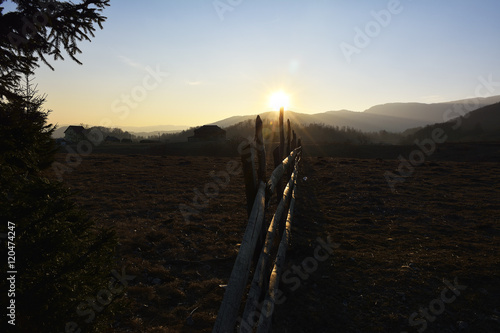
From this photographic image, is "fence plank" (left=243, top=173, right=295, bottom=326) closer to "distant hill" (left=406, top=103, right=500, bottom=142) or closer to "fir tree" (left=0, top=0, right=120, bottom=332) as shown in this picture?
"fir tree" (left=0, top=0, right=120, bottom=332)

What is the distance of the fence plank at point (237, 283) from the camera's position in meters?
1.90

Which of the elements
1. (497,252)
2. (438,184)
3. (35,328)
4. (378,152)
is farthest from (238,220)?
(378,152)

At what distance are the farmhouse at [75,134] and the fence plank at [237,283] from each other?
2982 inches

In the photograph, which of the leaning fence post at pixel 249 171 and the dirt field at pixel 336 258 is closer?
the leaning fence post at pixel 249 171

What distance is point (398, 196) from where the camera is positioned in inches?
417

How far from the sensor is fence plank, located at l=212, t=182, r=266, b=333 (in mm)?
1897
